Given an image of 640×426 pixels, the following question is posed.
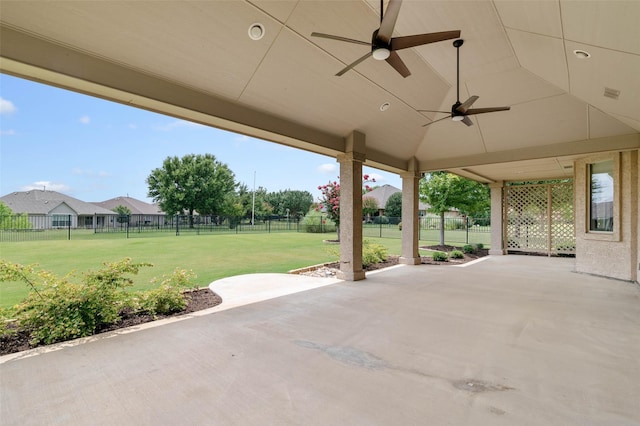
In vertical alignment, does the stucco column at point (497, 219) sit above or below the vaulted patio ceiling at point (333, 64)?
below

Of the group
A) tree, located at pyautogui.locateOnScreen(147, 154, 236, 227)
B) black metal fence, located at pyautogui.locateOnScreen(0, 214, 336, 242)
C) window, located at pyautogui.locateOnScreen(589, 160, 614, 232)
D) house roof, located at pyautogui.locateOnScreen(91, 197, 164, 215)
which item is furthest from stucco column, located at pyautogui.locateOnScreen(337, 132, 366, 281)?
house roof, located at pyautogui.locateOnScreen(91, 197, 164, 215)

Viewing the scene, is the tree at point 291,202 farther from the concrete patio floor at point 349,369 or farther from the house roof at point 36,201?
the concrete patio floor at point 349,369

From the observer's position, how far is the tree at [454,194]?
40.7ft

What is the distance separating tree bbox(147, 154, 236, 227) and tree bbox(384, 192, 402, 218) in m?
17.6

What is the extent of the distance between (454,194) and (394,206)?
20075 millimetres

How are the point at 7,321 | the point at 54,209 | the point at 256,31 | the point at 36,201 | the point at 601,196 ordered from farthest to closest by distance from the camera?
the point at 54,209 → the point at 36,201 → the point at 601,196 → the point at 256,31 → the point at 7,321

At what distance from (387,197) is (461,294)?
29.6m

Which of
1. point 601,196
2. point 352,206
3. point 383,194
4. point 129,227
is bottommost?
point 129,227

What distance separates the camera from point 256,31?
3.48 m

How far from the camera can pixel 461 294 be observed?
5.31 m

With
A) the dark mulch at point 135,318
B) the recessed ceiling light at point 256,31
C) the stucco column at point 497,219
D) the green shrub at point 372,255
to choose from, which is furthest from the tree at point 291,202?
the recessed ceiling light at point 256,31

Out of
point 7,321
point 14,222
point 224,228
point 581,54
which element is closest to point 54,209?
point 224,228

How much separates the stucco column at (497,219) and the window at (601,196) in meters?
3.99

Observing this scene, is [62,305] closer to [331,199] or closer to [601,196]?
[601,196]
